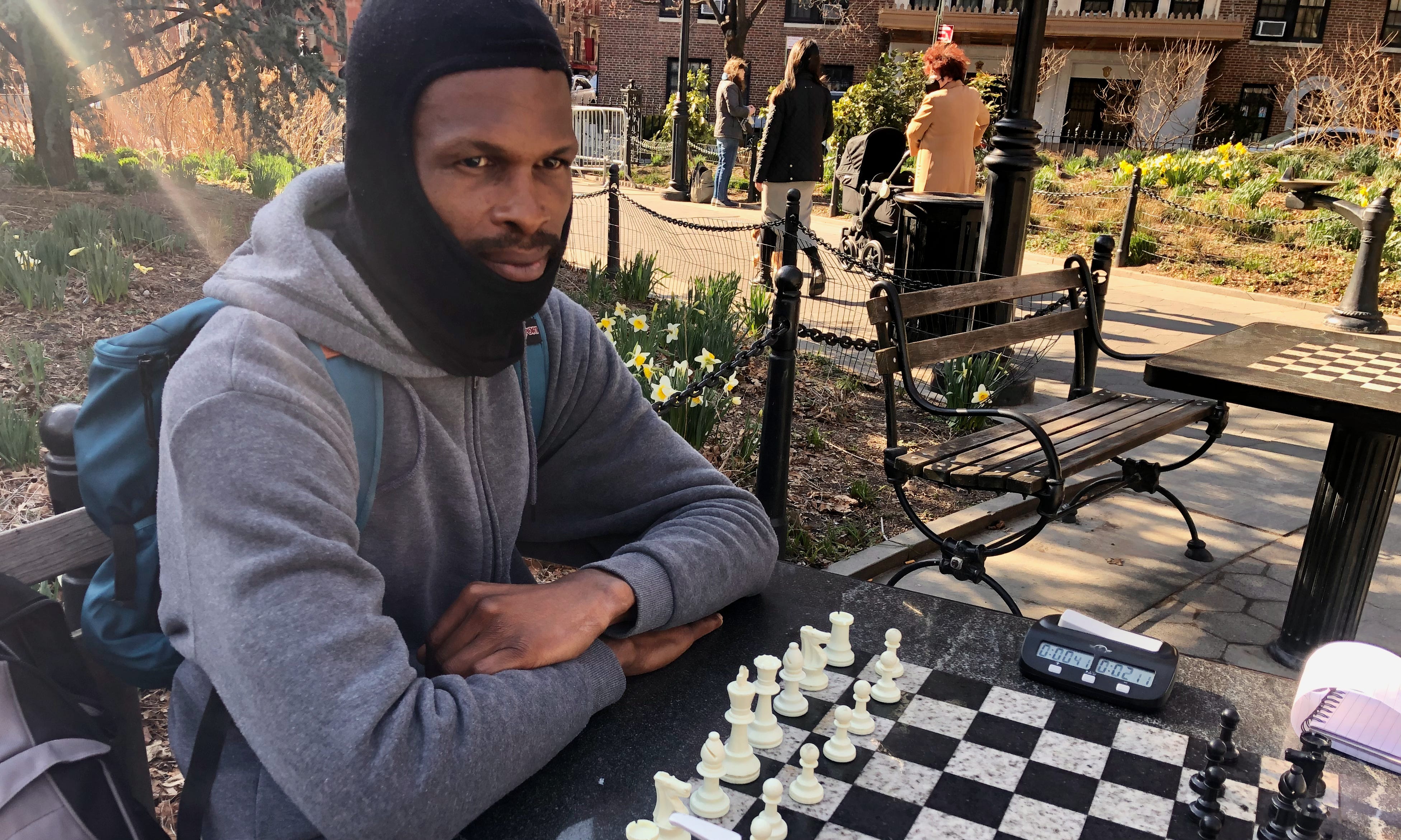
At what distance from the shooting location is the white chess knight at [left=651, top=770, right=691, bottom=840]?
1169 millimetres

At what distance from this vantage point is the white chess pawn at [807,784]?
4.14ft

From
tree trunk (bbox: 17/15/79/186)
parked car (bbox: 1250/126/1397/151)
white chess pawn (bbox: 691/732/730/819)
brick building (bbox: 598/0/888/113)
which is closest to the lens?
white chess pawn (bbox: 691/732/730/819)

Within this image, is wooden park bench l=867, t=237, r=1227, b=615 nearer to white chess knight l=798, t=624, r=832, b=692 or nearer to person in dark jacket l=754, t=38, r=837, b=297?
white chess knight l=798, t=624, r=832, b=692

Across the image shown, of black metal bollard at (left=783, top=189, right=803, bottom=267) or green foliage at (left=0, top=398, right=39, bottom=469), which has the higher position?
black metal bollard at (left=783, top=189, right=803, bottom=267)

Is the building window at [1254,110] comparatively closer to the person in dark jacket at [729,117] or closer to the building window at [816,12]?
the building window at [816,12]

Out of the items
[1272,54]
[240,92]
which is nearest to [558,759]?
[240,92]

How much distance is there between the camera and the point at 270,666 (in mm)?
1138

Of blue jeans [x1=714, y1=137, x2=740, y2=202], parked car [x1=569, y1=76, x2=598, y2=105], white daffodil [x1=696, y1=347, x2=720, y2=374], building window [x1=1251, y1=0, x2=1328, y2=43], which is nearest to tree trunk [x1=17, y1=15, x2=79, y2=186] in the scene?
white daffodil [x1=696, y1=347, x2=720, y2=374]

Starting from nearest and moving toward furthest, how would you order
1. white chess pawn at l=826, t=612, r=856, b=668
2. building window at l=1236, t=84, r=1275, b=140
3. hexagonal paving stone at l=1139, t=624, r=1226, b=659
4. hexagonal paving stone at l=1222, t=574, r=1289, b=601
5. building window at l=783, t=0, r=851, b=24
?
white chess pawn at l=826, t=612, r=856, b=668
hexagonal paving stone at l=1139, t=624, r=1226, b=659
hexagonal paving stone at l=1222, t=574, r=1289, b=601
building window at l=1236, t=84, r=1275, b=140
building window at l=783, t=0, r=851, b=24

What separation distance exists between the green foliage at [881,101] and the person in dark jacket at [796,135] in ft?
25.2

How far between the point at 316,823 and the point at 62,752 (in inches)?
17.0

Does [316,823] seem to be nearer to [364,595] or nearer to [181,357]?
[364,595]

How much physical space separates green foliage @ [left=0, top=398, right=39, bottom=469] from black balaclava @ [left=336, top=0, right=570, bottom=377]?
247 centimetres

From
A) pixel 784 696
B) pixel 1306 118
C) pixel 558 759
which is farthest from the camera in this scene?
pixel 1306 118
